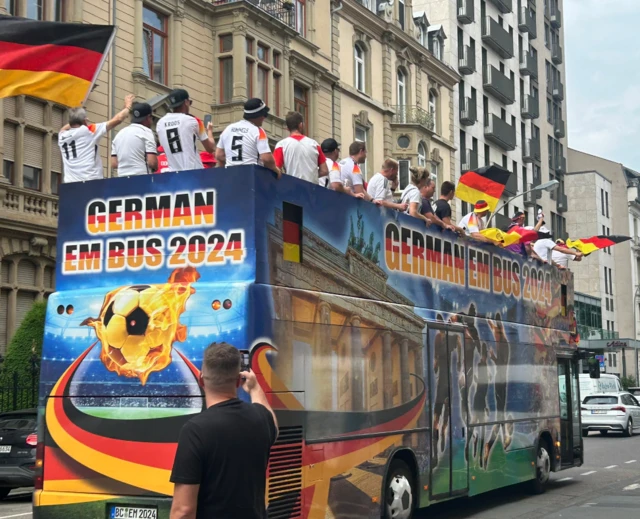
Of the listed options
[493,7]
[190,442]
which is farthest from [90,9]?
[493,7]

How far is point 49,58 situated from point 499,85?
48393mm

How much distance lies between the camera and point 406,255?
36.0 ft

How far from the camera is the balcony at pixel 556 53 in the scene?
7112 centimetres

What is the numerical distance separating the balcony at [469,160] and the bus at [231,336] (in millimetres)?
40867

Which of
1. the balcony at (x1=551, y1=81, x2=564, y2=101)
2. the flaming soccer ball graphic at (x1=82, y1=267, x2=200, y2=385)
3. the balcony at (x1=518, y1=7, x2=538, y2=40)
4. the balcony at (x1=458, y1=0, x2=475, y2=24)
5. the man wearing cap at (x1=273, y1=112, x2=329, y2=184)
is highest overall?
the balcony at (x1=518, y1=7, x2=538, y2=40)

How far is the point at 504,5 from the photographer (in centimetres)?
5894

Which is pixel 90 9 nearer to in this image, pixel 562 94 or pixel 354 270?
pixel 354 270

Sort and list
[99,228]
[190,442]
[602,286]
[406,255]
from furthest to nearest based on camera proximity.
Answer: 1. [602,286]
2. [406,255]
3. [99,228]
4. [190,442]

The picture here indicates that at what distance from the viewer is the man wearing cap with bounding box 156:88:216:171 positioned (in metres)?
9.51

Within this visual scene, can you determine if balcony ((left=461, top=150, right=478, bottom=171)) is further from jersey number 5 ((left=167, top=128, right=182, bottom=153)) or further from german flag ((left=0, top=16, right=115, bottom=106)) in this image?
jersey number 5 ((left=167, top=128, right=182, bottom=153))

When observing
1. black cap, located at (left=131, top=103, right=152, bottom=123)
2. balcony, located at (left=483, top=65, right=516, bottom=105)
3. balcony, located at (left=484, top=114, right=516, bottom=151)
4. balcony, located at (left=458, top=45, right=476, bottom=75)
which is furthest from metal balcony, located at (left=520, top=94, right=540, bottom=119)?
black cap, located at (left=131, top=103, right=152, bottom=123)

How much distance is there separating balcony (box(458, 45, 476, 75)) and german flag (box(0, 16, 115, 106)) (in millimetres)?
42805

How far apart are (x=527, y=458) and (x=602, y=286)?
222ft

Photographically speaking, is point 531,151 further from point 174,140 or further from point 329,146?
point 174,140
